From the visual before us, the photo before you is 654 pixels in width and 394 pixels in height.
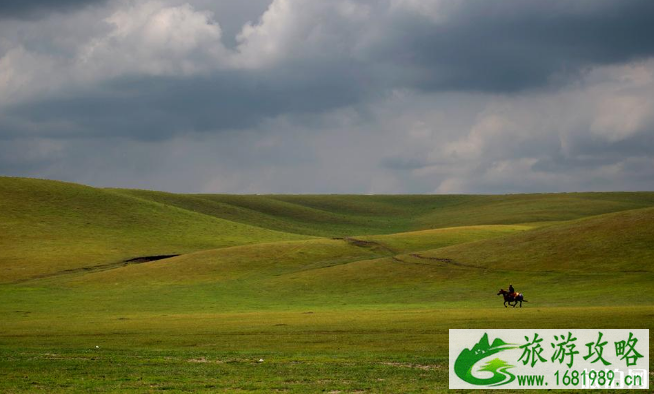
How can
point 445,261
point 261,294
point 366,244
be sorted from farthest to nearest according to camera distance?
point 366,244, point 445,261, point 261,294

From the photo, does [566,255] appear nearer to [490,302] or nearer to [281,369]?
[490,302]

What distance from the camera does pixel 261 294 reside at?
Result: 6462 centimetres

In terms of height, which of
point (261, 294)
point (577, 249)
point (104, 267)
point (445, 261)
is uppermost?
point (577, 249)

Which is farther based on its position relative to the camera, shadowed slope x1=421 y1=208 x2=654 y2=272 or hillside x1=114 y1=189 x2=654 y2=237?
hillside x1=114 y1=189 x2=654 y2=237

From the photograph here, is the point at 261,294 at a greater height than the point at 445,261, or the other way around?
the point at 445,261

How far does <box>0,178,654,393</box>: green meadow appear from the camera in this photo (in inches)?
925

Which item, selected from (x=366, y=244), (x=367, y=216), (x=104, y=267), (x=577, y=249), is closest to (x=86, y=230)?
(x=104, y=267)

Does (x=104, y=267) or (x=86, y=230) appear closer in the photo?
(x=104, y=267)

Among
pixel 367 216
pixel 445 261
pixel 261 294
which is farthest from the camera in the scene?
pixel 367 216

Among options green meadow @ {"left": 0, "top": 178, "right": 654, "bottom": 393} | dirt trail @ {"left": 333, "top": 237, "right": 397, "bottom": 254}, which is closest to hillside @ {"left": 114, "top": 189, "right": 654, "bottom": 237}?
green meadow @ {"left": 0, "top": 178, "right": 654, "bottom": 393}

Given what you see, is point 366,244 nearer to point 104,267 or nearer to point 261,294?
point 261,294

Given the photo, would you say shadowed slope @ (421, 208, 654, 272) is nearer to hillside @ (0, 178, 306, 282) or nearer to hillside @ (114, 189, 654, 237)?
A: hillside @ (0, 178, 306, 282)

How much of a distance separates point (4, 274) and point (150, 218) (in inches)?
1538

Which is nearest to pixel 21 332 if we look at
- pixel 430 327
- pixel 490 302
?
pixel 430 327
